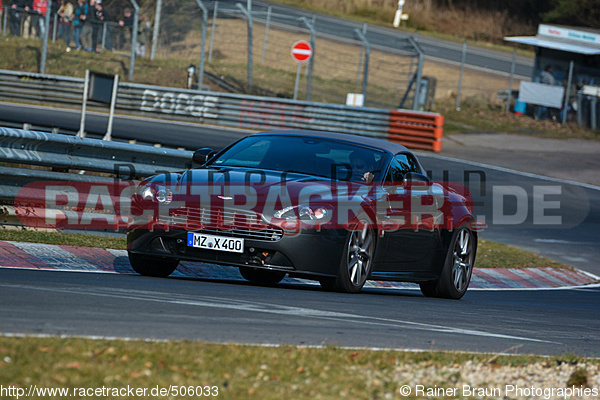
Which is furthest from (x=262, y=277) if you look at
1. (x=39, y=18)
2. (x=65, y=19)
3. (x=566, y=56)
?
(x=566, y=56)

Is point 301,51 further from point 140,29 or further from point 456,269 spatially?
point 456,269

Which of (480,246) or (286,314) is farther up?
(286,314)

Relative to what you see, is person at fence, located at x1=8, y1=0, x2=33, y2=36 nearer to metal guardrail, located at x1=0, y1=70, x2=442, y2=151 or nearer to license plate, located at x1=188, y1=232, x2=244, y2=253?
metal guardrail, located at x1=0, y1=70, x2=442, y2=151

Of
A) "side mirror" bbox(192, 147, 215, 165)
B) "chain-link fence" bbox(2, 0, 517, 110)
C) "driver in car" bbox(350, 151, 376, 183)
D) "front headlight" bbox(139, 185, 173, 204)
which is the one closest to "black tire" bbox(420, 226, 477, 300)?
"driver in car" bbox(350, 151, 376, 183)

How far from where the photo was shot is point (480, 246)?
14.5 m

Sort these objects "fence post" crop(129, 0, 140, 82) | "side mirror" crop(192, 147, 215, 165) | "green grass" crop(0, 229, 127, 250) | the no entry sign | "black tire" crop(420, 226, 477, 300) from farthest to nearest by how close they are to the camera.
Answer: the no entry sign < "fence post" crop(129, 0, 140, 82) < "black tire" crop(420, 226, 477, 300) < "green grass" crop(0, 229, 127, 250) < "side mirror" crop(192, 147, 215, 165)

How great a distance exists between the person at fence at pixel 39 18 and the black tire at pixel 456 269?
20205mm

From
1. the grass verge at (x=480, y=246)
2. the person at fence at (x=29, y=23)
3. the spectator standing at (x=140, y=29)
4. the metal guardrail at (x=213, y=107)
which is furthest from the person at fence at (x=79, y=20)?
the grass verge at (x=480, y=246)

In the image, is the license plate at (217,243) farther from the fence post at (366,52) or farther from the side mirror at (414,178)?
the fence post at (366,52)

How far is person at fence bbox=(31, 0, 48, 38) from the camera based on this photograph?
27.6 m

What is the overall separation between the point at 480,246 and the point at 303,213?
7169 millimetres

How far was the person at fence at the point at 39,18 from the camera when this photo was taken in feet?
90.4

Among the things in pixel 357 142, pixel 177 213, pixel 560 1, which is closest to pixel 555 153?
pixel 357 142

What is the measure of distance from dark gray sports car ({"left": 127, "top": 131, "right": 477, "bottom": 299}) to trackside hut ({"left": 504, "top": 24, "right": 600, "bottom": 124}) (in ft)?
80.5
